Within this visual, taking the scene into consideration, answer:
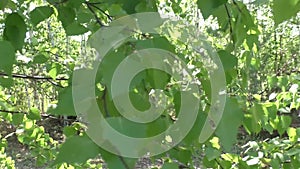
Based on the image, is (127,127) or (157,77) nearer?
(127,127)

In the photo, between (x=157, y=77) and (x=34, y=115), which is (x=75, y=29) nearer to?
(x=157, y=77)

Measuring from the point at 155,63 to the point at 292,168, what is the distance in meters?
0.59

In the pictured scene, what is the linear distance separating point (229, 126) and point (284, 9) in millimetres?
217

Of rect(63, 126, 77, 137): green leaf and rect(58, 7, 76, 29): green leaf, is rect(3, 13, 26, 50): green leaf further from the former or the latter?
rect(63, 126, 77, 137): green leaf

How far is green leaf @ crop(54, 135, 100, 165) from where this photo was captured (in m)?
0.46

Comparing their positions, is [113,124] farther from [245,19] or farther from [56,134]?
[56,134]

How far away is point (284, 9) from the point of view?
395 millimetres

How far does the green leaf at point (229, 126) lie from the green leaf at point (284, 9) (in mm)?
206

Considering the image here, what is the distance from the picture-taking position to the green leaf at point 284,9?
39cm

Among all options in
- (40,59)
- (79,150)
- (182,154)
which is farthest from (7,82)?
(79,150)

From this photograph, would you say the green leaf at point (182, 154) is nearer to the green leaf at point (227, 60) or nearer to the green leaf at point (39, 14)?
the green leaf at point (227, 60)

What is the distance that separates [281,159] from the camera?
101 centimetres

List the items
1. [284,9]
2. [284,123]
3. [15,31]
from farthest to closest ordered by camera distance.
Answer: [284,123] < [15,31] < [284,9]

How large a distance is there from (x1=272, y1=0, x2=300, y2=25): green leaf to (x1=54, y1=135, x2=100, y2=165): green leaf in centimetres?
22
